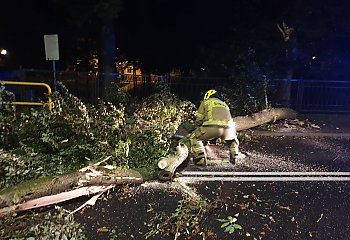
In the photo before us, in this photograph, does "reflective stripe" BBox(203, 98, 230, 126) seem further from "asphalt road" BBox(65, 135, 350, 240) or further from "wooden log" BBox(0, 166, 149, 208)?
"wooden log" BBox(0, 166, 149, 208)

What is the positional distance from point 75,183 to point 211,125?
2.33m

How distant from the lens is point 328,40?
11.9m

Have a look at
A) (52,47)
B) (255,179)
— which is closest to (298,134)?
(255,179)

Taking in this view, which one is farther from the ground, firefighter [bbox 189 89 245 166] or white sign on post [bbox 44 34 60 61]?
white sign on post [bbox 44 34 60 61]

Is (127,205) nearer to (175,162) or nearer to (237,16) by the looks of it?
(175,162)

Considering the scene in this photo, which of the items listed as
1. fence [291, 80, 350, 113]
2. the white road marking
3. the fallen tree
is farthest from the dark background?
the white road marking

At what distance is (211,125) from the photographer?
5.38 m

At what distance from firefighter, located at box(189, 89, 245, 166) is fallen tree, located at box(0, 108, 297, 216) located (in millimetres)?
344

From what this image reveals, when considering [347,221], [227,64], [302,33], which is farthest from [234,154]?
[227,64]

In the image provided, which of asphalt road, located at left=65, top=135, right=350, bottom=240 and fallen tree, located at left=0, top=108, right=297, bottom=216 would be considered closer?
asphalt road, located at left=65, top=135, right=350, bottom=240

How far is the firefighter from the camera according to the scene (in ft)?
17.6

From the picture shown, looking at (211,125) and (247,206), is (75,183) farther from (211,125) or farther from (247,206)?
(211,125)

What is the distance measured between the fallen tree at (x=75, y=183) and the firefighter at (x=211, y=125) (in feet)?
1.13

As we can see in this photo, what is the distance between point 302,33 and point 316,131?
12.8 ft
